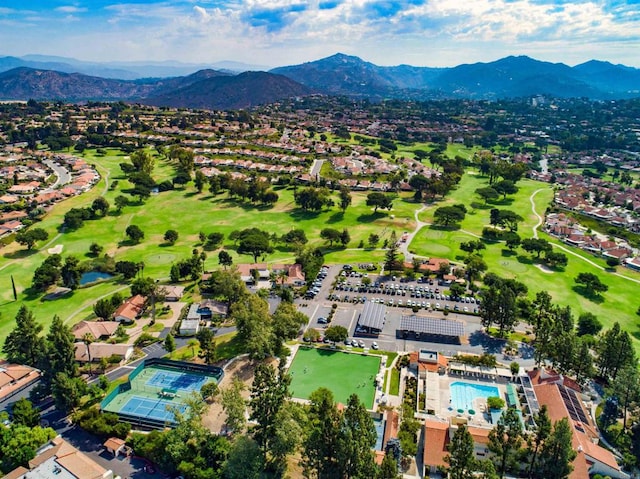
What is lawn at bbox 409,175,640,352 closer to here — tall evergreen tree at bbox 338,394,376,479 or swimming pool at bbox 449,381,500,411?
swimming pool at bbox 449,381,500,411

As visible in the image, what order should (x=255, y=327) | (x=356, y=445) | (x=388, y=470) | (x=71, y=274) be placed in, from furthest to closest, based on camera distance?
1. (x=71, y=274)
2. (x=255, y=327)
3. (x=356, y=445)
4. (x=388, y=470)

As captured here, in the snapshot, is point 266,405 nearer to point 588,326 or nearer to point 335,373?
point 335,373

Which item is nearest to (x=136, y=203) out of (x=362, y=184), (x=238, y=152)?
(x=238, y=152)

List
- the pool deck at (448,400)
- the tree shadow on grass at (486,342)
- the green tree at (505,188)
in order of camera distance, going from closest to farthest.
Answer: the pool deck at (448,400), the tree shadow on grass at (486,342), the green tree at (505,188)

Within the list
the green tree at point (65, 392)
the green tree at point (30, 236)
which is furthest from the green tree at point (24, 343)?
the green tree at point (30, 236)

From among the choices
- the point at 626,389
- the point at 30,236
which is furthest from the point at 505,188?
the point at 30,236

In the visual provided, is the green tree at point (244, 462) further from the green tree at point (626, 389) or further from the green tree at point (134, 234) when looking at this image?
the green tree at point (134, 234)

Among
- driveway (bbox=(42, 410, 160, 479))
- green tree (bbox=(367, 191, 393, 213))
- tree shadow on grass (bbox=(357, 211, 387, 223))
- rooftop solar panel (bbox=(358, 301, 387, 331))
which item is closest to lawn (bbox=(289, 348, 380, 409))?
rooftop solar panel (bbox=(358, 301, 387, 331))
